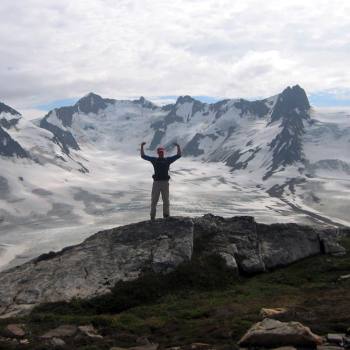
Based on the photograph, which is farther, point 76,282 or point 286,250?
point 286,250

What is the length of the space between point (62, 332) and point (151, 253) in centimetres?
775

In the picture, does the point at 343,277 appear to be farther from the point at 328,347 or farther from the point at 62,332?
the point at 62,332

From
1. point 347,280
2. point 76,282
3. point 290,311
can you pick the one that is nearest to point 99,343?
point 290,311

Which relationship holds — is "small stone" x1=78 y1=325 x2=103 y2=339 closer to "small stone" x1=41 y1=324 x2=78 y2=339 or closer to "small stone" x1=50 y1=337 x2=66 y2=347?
"small stone" x1=41 y1=324 x2=78 y2=339

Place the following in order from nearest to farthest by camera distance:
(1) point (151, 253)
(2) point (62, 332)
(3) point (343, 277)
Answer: (2) point (62, 332)
(3) point (343, 277)
(1) point (151, 253)

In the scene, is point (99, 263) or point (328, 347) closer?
point (328, 347)

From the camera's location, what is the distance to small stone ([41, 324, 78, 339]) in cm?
1595

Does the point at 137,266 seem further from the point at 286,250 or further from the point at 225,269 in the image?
the point at 286,250

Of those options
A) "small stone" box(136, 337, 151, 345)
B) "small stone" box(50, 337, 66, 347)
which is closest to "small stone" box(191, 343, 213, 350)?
"small stone" box(136, 337, 151, 345)

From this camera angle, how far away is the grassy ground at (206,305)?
1554 centimetres

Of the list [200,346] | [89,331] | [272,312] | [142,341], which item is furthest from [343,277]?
[89,331]

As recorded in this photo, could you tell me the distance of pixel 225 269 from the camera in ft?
77.2

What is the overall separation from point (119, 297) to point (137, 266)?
2.17 m

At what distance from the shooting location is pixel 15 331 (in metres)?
16.1
